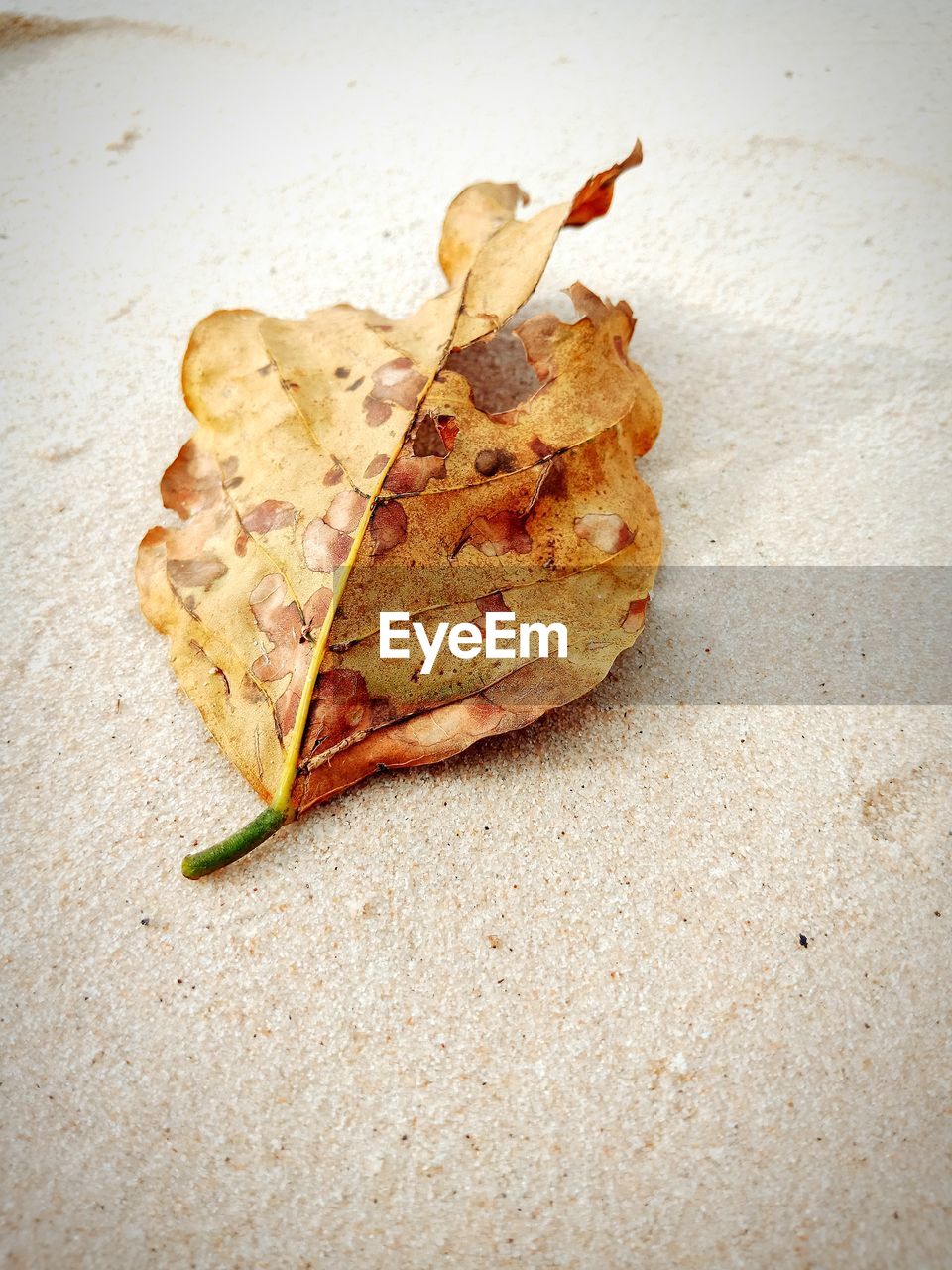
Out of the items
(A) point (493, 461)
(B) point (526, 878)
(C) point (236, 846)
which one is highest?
(A) point (493, 461)

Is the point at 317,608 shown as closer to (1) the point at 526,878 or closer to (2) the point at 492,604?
(2) the point at 492,604

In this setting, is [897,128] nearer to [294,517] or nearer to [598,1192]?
[294,517]

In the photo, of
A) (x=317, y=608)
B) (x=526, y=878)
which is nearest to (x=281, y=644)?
(x=317, y=608)

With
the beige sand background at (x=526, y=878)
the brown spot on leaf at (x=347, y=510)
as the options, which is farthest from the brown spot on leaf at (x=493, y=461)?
the beige sand background at (x=526, y=878)

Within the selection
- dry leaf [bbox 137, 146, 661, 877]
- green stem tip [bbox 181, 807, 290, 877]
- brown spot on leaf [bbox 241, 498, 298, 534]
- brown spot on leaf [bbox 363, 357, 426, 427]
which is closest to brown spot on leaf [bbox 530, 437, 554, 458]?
dry leaf [bbox 137, 146, 661, 877]

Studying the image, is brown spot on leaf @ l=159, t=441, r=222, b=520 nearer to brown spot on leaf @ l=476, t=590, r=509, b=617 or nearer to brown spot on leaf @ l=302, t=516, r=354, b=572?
brown spot on leaf @ l=302, t=516, r=354, b=572

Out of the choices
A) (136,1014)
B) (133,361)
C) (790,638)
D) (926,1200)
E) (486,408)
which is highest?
(133,361)

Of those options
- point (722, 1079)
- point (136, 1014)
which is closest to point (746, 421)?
point (722, 1079)
